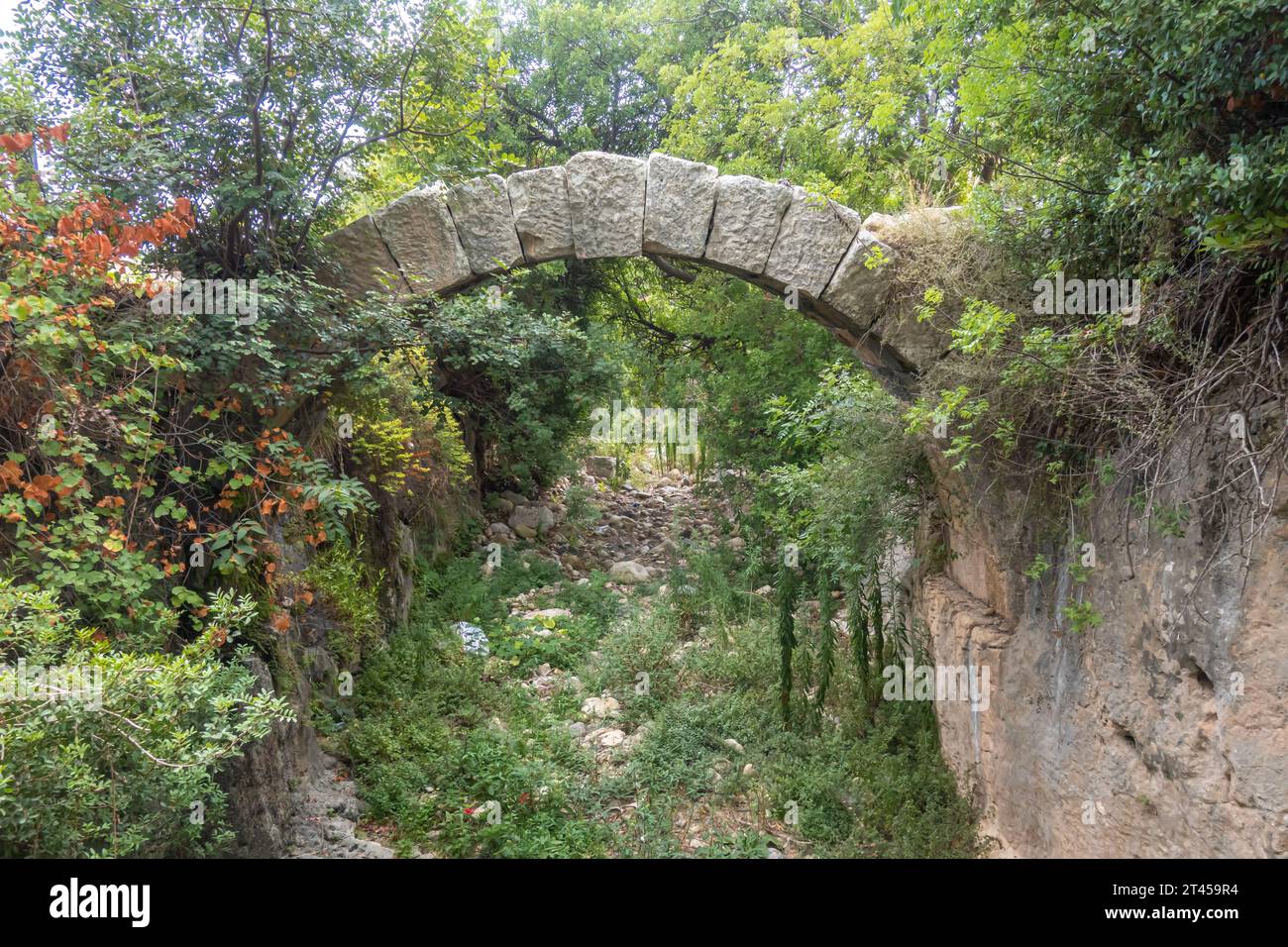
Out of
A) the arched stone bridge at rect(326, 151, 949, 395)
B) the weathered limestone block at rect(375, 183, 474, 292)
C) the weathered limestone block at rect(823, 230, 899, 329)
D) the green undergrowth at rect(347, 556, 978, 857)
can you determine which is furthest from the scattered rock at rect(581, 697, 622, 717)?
the weathered limestone block at rect(823, 230, 899, 329)

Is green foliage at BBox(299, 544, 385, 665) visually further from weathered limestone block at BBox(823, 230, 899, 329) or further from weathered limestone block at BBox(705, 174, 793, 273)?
weathered limestone block at BBox(823, 230, 899, 329)

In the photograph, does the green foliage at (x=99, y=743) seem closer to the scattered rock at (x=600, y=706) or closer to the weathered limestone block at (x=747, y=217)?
the scattered rock at (x=600, y=706)

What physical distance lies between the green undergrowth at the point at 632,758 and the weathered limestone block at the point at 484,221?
2.96 meters

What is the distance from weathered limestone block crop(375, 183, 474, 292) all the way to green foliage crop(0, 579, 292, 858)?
2.47 m

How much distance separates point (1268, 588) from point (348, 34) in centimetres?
454

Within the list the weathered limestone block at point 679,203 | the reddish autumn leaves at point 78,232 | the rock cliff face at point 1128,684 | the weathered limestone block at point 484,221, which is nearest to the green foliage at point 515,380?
the weathered limestone block at point 484,221

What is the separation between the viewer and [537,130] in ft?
32.4

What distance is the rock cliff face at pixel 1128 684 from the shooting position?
227 centimetres

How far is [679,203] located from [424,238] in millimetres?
1477

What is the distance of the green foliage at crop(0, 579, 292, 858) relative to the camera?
78.8 inches

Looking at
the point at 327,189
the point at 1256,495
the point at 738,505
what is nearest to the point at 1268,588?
the point at 1256,495

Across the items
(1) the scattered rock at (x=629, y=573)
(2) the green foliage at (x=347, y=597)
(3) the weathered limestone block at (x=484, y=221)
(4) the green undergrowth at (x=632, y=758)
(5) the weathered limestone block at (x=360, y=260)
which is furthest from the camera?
(1) the scattered rock at (x=629, y=573)

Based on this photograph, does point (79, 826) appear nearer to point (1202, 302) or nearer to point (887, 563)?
point (1202, 302)

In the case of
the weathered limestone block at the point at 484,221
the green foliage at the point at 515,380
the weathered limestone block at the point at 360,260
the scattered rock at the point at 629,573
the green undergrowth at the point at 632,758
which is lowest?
the green undergrowth at the point at 632,758
